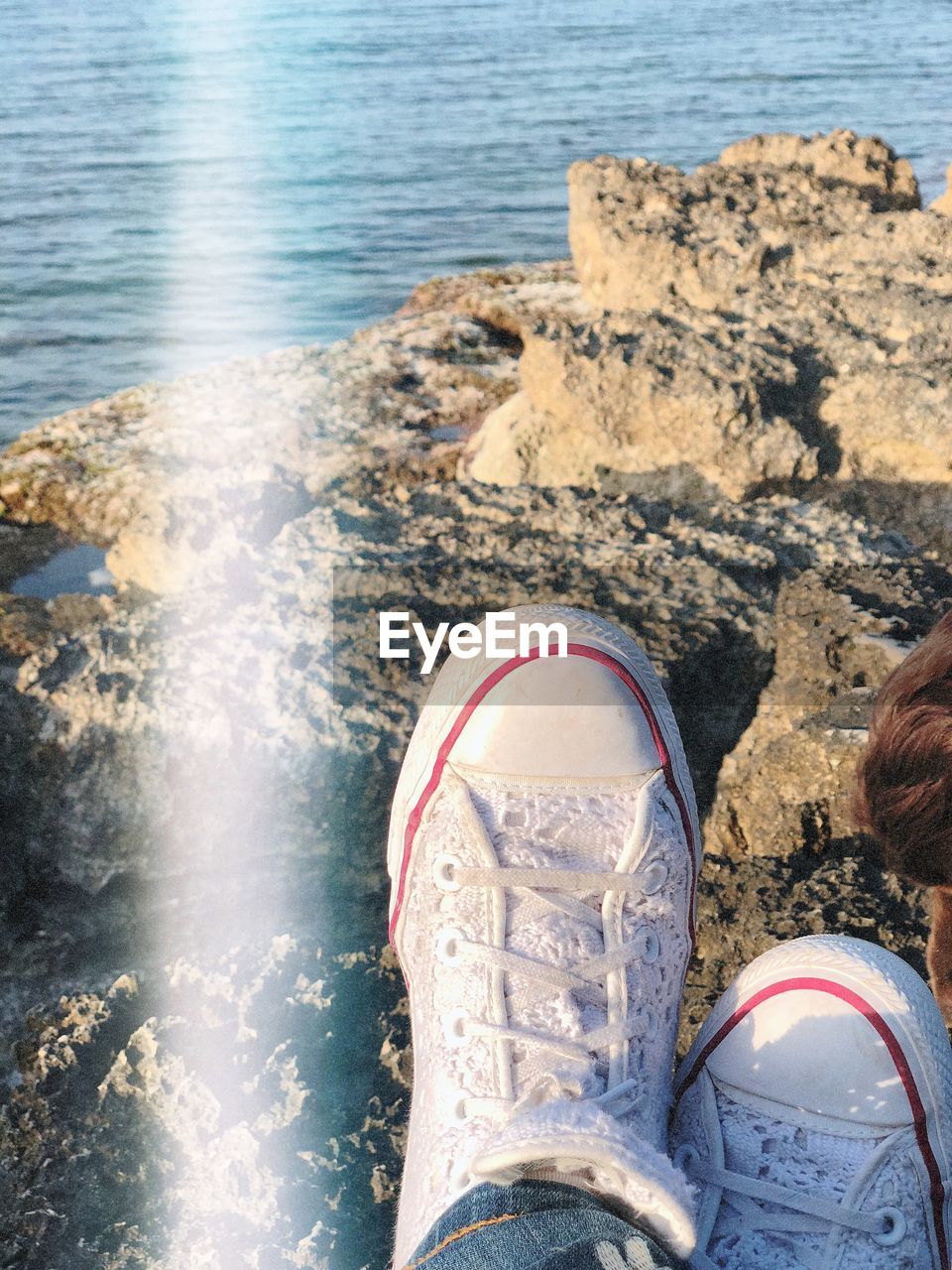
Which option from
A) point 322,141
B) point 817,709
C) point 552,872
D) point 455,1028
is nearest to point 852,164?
point 817,709

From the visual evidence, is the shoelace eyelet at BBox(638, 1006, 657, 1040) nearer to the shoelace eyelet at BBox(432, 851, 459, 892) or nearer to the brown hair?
the shoelace eyelet at BBox(432, 851, 459, 892)

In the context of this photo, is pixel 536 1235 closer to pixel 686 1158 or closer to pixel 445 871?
pixel 686 1158

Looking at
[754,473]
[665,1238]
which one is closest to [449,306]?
[754,473]

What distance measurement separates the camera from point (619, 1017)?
1522 millimetres

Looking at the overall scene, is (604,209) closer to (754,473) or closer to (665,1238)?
(754,473)

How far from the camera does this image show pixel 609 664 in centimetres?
158

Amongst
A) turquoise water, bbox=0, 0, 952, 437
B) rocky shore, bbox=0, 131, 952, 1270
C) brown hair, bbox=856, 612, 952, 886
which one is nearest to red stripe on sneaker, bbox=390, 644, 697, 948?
rocky shore, bbox=0, 131, 952, 1270

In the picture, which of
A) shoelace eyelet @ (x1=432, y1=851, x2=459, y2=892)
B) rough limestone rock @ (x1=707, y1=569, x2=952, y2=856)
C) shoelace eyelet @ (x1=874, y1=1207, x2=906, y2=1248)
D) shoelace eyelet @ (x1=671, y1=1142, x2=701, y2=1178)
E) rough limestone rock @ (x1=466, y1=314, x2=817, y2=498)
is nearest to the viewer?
shoelace eyelet @ (x1=874, y1=1207, x2=906, y2=1248)

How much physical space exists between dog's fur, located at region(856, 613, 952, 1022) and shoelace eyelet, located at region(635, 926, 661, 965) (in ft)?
1.28

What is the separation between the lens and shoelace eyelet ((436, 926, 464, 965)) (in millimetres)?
1541

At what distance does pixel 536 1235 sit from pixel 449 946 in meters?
0.45

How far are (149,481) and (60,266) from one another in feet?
20.9

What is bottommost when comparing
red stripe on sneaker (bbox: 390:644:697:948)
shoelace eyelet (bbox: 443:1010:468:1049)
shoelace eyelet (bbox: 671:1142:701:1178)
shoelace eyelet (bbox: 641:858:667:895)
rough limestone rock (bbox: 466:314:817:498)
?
shoelace eyelet (bbox: 671:1142:701:1178)

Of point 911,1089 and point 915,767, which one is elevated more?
point 915,767
